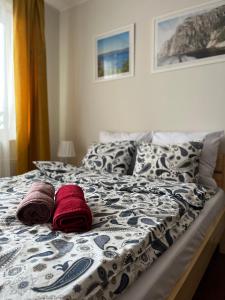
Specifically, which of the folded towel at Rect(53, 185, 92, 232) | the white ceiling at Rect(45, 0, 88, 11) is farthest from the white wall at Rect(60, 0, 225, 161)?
the folded towel at Rect(53, 185, 92, 232)

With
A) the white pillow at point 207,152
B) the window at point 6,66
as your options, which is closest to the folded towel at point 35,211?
the white pillow at point 207,152

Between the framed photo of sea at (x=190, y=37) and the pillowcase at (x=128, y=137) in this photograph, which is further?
the pillowcase at (x=128, y=137)

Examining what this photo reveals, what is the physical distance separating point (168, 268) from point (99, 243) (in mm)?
292

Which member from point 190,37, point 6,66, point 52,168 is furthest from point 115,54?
point 52,168

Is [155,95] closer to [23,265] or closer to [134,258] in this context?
[134,258]

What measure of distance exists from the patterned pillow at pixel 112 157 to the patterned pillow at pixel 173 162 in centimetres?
19

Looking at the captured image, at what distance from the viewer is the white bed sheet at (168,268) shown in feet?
2.52

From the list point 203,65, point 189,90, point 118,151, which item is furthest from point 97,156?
point 203,65

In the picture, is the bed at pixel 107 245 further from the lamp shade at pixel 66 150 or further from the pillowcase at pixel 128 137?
the lamp shade at pixel 66 150

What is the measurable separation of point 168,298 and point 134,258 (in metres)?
0.22

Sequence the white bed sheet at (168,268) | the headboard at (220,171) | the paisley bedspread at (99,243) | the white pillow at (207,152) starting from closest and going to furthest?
the paisley bedspread at (99,243) → the white bed sheet at (168,268) → the white pillow at (207,152) → the headboard at (220,171)

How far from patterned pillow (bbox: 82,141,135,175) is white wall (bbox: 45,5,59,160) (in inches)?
44.5

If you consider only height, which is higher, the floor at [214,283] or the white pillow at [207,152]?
the white pillow at [207,152]

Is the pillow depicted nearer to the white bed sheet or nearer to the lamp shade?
the lamp shade
